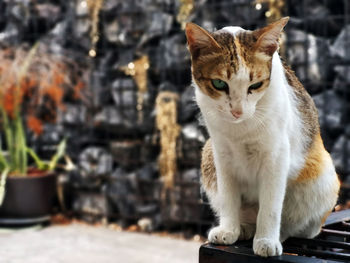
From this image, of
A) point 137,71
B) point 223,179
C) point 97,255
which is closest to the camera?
point 223,179

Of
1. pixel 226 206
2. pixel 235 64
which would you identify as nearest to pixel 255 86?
pixel 235 64

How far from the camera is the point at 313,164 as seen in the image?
1.03 meters

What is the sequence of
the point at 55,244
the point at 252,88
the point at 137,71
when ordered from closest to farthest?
the point at 252,88
the point at 55,244
the point at 137,71

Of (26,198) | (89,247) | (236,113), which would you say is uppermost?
(236,113)

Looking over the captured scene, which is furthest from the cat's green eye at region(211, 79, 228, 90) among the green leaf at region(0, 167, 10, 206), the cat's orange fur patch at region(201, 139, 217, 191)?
the green leaf at region(0, 167, 10, 206)

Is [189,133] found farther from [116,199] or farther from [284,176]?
[284,176]

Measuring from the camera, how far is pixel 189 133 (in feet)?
9.30

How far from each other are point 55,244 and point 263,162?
210 centimetres

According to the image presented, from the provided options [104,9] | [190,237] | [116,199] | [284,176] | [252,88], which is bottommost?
[190,237]

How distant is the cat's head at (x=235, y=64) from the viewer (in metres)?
0.83

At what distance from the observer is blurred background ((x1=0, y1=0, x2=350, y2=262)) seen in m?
2.58

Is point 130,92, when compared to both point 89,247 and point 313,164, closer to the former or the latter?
point 89,247

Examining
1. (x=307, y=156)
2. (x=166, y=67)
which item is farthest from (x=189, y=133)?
(x=307, y=156)

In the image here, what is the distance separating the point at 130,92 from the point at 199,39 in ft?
7.23
